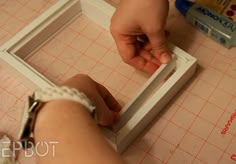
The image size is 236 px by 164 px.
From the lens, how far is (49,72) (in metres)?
0.75

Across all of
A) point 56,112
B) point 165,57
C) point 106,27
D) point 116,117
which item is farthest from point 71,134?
point 106,27

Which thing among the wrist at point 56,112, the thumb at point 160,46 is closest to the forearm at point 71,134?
the wrist at point 56,112

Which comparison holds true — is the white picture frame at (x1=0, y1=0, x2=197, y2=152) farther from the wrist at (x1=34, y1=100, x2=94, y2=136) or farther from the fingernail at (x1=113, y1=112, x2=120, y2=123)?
A: the wrist at (x1=34, y1=100, x2=94, y2=136)

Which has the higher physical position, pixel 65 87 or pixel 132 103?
pixel 65 87

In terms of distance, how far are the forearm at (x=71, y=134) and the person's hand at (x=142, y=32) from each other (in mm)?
243

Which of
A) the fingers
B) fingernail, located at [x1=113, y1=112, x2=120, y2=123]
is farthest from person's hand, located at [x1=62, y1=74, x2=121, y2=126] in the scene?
the fingers

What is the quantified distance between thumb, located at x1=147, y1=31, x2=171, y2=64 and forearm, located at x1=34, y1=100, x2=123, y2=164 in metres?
0.25

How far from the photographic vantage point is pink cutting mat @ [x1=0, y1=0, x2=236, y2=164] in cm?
64

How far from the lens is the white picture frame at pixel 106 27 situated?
63 centimetres

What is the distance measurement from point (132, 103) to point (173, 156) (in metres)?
0.12

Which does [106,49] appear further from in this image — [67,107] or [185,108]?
[67,107]

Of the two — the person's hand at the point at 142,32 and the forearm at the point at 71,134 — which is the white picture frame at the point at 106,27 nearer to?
the person's hand at the point at 142,32

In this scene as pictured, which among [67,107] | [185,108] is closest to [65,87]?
[67,107]

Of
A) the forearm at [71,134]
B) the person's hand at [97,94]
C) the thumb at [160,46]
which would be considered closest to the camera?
the forearm at [71,134]
